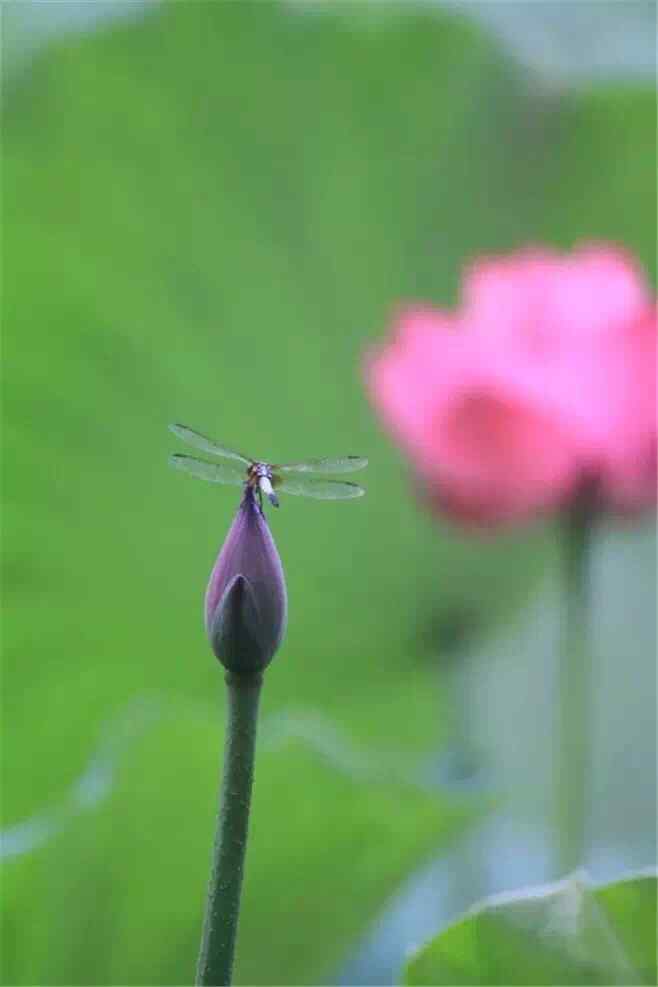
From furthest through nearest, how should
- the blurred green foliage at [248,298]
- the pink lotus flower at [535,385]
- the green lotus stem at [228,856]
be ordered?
the blurred green foliage at [248,298] < the pink lotus flower at [535,385] < the green lotus stem at [228,856]

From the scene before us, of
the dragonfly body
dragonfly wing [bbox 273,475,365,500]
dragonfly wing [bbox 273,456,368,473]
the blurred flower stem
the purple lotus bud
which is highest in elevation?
the blurred flower stem

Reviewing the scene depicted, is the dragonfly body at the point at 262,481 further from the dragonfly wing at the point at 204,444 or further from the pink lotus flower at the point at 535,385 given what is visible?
the pink lotus flower at the point at 535,385

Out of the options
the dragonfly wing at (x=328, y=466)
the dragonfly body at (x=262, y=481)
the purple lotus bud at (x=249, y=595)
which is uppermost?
the dragonfly wing at (x=328, y=466)

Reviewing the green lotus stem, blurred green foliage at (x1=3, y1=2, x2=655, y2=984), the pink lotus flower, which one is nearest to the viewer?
the green lotus stem

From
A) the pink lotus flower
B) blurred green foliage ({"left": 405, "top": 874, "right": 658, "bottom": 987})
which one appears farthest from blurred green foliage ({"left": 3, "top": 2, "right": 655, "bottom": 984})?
blurred green foliage ({"left": 405, "top": 874, "right": 658, "bottom": 987})

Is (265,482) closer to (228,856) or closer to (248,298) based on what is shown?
(228,856)

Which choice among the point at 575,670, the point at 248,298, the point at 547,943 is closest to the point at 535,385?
the point at 575,670

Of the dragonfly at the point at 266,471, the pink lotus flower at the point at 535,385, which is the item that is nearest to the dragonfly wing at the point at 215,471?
the dragonfly at the point at 266,471

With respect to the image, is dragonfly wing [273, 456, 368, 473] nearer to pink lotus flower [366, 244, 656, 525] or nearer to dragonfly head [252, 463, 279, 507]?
dragonfly head [252, 463, 279, 507]
